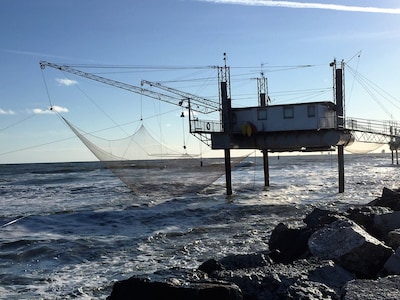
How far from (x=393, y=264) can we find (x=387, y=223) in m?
4.51

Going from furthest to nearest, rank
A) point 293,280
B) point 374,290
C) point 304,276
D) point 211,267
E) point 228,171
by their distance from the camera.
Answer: point 228,171
point 211,267
point 304,276
point 293,280
point 374,290

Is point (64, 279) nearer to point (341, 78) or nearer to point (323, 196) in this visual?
point (323, 196)

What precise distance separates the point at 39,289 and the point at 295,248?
296 inches

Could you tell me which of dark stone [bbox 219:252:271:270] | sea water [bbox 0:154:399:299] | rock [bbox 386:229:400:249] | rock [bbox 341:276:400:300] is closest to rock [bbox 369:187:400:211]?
sea water [bbox 0:154:399:299]

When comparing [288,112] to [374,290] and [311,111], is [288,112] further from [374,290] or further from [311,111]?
[374,290]

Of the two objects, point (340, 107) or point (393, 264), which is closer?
point (393, 264)

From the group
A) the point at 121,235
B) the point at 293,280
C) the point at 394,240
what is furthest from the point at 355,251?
the point at 121,235

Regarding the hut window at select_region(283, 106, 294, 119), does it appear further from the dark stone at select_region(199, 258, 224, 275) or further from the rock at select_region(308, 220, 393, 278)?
the dark stone at select_region(199, 258, 224, 275)

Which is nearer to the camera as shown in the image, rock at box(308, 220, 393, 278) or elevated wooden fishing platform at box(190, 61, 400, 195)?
rock at box(308, 220, 393, 278)

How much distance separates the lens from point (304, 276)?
27.5 feet

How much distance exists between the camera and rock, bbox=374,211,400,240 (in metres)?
12.7

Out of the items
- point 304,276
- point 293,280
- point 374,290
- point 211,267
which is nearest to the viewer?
point 374,290

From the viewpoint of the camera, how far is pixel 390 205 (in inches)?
779

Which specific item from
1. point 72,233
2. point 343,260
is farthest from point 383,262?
point 72,233
